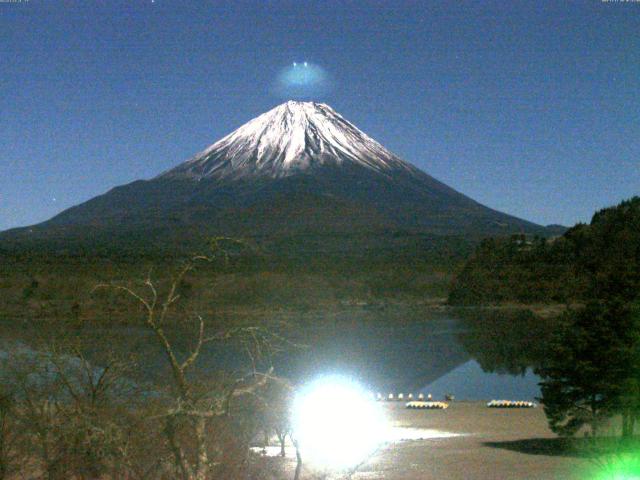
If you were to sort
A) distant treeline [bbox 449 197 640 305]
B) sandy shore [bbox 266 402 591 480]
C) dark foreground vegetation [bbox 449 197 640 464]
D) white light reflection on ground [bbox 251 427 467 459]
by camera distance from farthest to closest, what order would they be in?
distant treeline [bbox 449 197 640 305], white light reflection on ground [bbox 251 427 467 459], dark foreground vegetation [bbox 449 197 640 464], sandy shore [bbox 266 402 591 480]

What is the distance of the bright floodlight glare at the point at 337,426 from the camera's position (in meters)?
18.4

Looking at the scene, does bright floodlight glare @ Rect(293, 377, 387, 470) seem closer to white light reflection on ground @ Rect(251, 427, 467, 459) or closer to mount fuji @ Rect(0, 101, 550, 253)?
white light reflection on ground @ Rect(251, 427, 467, 459)

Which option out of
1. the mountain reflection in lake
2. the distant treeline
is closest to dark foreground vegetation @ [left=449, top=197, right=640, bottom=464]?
the distant treeline

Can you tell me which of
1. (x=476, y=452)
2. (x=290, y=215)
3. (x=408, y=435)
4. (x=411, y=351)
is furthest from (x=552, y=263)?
(x=290, y=215)

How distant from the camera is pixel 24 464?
12883mm

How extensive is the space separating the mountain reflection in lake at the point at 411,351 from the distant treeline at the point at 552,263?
5079 millimetres

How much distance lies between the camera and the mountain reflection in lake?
40.3 m

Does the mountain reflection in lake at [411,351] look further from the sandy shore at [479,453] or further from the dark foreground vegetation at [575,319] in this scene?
the sandy shore at [479,453]

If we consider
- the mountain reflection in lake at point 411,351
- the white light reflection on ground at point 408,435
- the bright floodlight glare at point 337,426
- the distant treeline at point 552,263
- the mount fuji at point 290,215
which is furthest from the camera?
the mount fuji at point 290,215

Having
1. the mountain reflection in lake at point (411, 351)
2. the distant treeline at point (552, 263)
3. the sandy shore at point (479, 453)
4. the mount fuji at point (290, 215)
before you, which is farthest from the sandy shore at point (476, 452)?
the mount fuji at point (290, 215)

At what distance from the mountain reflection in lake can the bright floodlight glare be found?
3060 millimetres

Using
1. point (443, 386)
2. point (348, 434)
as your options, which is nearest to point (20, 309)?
point (443, 386)

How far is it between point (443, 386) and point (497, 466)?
2243cm

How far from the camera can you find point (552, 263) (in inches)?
3494
